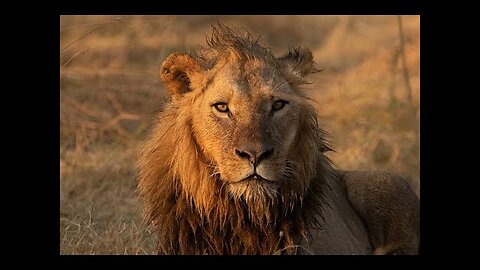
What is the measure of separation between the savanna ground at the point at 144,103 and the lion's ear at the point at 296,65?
1.15 feet

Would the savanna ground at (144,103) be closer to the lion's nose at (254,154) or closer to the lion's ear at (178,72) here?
the lion's ear at (178,72)

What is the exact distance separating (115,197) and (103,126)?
169 cm

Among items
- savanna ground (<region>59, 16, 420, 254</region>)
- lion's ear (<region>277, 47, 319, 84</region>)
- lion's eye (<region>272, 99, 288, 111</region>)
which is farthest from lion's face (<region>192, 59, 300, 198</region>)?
savanna ground (<region>59, 16, 420, 254</region>)

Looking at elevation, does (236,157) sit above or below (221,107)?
below

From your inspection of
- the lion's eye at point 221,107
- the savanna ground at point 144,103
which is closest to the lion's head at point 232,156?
the lion's eye at point 221,107

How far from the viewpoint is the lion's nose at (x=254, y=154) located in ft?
15.9

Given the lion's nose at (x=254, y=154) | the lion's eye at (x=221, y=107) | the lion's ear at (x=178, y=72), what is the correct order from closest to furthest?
the lion's nose at (x=254, y=154) < the lion's eye at (x=221, y=107) < the lion's ear at (x=178, y=72)

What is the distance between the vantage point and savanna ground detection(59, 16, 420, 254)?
7176 millimetres

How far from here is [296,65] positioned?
5656 millimetres

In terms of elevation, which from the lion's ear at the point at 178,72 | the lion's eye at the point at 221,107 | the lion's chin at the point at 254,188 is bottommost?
the lion's chin at the point at 254,188

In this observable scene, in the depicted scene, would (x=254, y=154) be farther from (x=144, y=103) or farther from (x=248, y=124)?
(x=144, y=103)

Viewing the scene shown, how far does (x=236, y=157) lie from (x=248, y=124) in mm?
198

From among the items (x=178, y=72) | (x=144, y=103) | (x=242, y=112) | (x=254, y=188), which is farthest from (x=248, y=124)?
(x=144, y=103)
